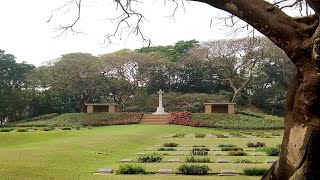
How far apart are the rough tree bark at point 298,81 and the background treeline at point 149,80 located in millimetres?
36531

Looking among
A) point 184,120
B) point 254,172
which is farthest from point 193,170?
point 184,120

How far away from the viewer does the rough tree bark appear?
4.17 meters

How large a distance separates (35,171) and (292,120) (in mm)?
6582

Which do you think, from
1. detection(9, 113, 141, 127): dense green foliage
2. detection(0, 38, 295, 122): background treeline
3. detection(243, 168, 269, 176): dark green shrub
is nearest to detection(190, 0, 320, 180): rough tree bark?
detection(243, 168, 269, 176): dark green shrub

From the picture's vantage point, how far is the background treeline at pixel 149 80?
41281 millimetres

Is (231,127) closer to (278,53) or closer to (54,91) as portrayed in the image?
(278,53)

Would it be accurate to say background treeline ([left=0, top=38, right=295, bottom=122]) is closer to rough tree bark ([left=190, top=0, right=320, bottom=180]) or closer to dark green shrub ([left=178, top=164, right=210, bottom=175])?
dark green shrub ([left=178, top=164, right=210, bottom=175])

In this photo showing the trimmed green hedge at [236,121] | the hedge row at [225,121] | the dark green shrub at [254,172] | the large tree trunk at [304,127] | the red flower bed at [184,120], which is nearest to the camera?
the large tree trunk at [304,127]

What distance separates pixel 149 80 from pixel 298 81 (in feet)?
139

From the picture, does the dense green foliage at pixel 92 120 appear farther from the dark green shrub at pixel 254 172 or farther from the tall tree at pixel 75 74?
the dark green shrub at pixel 254 172

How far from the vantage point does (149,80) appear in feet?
153

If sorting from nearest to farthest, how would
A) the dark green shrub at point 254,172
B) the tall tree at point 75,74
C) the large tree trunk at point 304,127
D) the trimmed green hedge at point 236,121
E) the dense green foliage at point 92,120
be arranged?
the large tree trunk at point 304,127
the dark green shrub at point 254,172
the trimmed green hedge at point 236,121
the dense green foliage at point 92,120
the tall tree at point 75,74

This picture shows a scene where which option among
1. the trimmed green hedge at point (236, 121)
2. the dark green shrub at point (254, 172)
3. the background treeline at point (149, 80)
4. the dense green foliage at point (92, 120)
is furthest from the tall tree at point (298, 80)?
the background treeline at point (149, 80)

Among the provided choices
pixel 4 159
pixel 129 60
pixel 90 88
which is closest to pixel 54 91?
pixel 90 88
